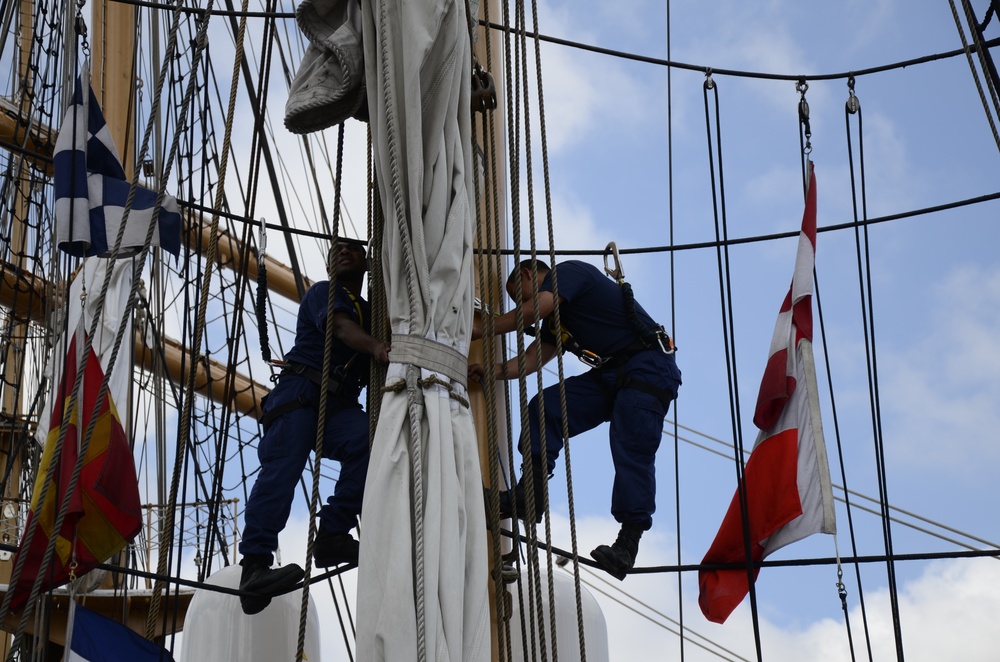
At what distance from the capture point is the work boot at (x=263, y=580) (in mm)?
4977

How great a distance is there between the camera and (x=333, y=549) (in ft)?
16.5

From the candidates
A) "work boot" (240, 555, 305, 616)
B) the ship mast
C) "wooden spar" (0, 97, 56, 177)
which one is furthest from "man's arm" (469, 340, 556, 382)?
the ship mast

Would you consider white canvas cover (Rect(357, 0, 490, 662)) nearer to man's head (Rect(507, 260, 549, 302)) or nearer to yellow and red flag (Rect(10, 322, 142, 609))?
man's head (Rect(507, 260, 549, 302))

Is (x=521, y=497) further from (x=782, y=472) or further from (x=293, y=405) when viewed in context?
(x=782, y=472)

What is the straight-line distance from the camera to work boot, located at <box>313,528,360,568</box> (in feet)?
16.5

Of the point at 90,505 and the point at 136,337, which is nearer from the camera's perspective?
the point at 90,505

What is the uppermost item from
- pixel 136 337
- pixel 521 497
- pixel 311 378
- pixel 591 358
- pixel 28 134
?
pixel 28 134

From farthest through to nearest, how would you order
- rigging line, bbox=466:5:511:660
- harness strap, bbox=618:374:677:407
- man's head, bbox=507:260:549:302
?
man's head, bbox=507:260:549:302 < harness strap, bbox=618:374:677:407 < rigging line, bbox=466:5:511:660

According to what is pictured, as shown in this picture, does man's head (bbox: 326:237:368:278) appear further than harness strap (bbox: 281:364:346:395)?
Yes

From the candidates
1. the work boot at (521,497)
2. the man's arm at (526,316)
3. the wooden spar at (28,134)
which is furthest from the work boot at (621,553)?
the wooden spar at (28,134)

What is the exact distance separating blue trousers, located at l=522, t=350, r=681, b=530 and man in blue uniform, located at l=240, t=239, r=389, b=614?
0.73 metres

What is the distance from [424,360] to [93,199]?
8.20ft

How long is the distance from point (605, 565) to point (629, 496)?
30 centimetres

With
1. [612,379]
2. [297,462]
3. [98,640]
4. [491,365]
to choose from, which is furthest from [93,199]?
[612,379]
